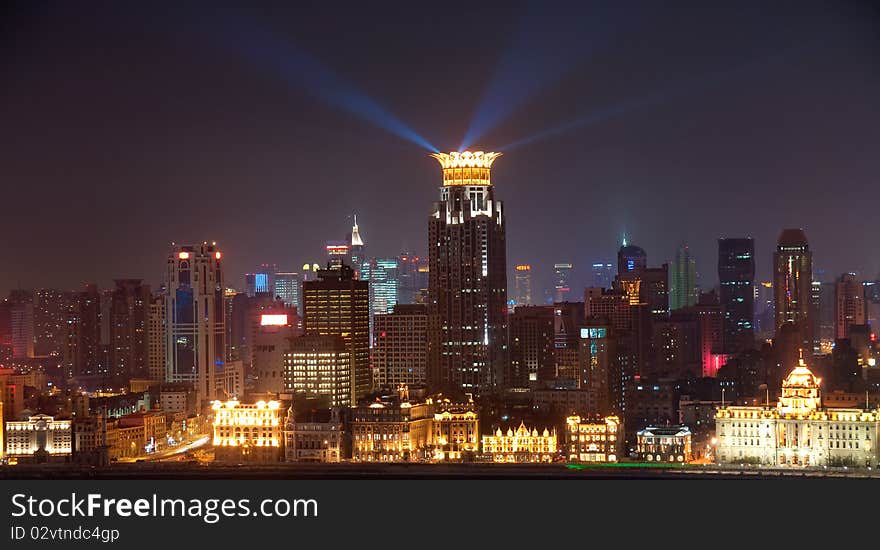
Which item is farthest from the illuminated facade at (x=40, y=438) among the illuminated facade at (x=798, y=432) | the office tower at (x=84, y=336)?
the illuminated facade at (x=798, y=432)

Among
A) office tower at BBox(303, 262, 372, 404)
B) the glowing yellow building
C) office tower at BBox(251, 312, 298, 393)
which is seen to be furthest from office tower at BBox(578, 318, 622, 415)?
Answer: the glowing yellow building

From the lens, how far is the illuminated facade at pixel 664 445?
30.1 m

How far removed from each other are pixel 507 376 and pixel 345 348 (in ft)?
9.67

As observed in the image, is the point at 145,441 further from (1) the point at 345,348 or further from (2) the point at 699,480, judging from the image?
(2) the point at 699,480

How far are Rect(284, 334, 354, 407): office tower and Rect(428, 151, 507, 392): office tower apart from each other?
161 cm

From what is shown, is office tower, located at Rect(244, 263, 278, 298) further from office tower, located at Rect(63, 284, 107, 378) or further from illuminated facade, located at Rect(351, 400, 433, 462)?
illuminated facade, located at Rect(351, 400, 433, 462)

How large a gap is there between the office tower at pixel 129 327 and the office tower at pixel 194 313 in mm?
587

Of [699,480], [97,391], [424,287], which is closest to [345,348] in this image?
[424,287]

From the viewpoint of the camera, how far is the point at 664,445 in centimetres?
3030

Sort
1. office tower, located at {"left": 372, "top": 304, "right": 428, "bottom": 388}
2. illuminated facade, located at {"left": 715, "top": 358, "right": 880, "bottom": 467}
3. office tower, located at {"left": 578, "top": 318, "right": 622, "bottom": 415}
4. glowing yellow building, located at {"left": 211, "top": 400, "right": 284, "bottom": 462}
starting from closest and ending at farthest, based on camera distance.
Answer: illuminated facade, located at {"left": 715, "top": 358, "right": 880, "bottom": 467} → glowing yellow building, located at {"left": 211, "top": 400, "right": 284, "bottom": 462} → office tower, located at {"left": 578, "top": 318, "right": 622, "bottom": 415} → office tower, located at {"left": 372, "top": 304, "right": 428, "bottom": 388}

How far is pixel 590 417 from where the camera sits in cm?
3159

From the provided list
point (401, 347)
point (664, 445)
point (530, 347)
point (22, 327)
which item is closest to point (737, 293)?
point (530, 347)

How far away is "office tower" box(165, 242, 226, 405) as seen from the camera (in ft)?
133

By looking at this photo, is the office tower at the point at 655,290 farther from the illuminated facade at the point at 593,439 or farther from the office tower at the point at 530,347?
the illuminated facade at the point at 593,439
